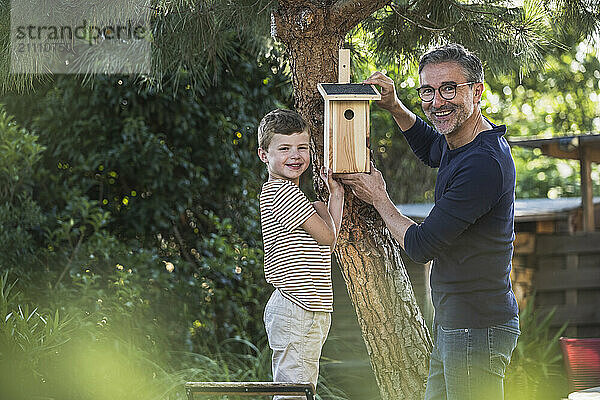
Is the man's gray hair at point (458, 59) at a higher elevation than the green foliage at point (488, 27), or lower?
lower

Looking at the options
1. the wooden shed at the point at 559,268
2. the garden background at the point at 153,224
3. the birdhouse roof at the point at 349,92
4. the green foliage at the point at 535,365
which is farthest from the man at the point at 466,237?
the wooden shed at the point at 559,268

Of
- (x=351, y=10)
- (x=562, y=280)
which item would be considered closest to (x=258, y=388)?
(x=351, y=10)

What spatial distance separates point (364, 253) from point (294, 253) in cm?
42

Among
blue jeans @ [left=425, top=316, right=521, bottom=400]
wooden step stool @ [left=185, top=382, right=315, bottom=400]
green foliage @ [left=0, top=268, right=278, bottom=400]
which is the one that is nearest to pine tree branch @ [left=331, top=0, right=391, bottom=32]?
blue jeans @ [left=425, top=316, right=521, bottom=400]

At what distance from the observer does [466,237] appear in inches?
87.7

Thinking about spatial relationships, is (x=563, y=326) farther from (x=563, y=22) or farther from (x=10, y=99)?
(x=10, y=99)

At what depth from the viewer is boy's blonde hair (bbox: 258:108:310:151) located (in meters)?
2.37

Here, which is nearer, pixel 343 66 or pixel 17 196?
pixel 343 66

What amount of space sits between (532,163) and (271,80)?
8260 millimetres

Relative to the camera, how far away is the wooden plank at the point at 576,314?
17.9ft

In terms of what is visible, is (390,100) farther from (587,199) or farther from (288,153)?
(587,199)

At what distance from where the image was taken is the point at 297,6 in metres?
2.66

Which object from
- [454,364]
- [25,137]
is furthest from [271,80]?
[454,364]

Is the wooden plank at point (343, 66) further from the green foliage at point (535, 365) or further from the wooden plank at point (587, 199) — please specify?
the wooden plank at point (587, 199)
